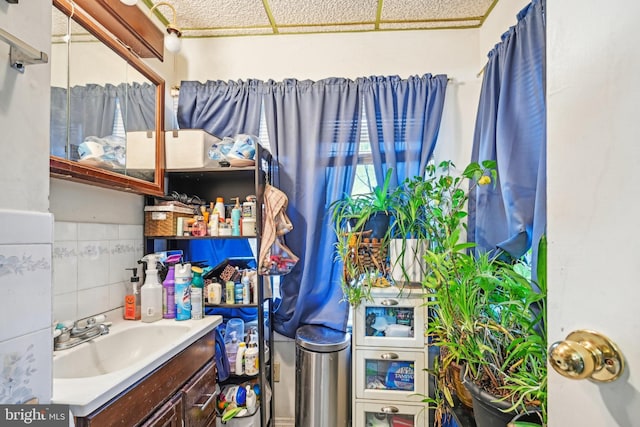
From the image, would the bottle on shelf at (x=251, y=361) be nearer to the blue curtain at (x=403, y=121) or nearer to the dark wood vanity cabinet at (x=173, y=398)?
the dark wood vanity cabinet at (x=173, y=398)

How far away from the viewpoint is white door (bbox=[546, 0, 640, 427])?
372 mm

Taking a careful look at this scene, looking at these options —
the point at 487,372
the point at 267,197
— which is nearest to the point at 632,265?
the point at 487,372

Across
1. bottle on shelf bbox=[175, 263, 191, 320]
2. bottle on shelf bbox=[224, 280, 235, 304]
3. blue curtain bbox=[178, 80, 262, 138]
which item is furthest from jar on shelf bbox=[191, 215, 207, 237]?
blue curtain bbox=[178, 80, 262, 138]

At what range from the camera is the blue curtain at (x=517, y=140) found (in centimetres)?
117

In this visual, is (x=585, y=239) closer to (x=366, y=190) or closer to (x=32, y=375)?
(x=32, y=375)

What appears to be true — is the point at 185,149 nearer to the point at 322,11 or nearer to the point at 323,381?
the point at 322,11

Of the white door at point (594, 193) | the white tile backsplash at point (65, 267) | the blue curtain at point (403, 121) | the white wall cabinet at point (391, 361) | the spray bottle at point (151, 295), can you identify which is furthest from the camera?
the blue curtain at point (403, 121)

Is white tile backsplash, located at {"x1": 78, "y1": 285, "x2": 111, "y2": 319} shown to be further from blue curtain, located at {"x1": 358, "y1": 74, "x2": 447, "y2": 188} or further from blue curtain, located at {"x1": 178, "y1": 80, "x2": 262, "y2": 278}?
blue curtain, located at {"x1": 358, "y1": 74, "x2": 447, "y2": 188}

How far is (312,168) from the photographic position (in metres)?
1.78

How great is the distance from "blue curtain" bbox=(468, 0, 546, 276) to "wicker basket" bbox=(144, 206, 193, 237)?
63.2 inches

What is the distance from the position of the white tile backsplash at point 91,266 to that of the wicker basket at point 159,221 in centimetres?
7

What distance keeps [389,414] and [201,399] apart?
0.94 metres

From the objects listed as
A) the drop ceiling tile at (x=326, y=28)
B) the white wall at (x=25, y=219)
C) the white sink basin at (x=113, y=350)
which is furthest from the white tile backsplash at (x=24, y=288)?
the drop ceiling tile at (x=326, y=28)

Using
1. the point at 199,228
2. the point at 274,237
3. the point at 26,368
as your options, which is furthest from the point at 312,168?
the point at 26,368
